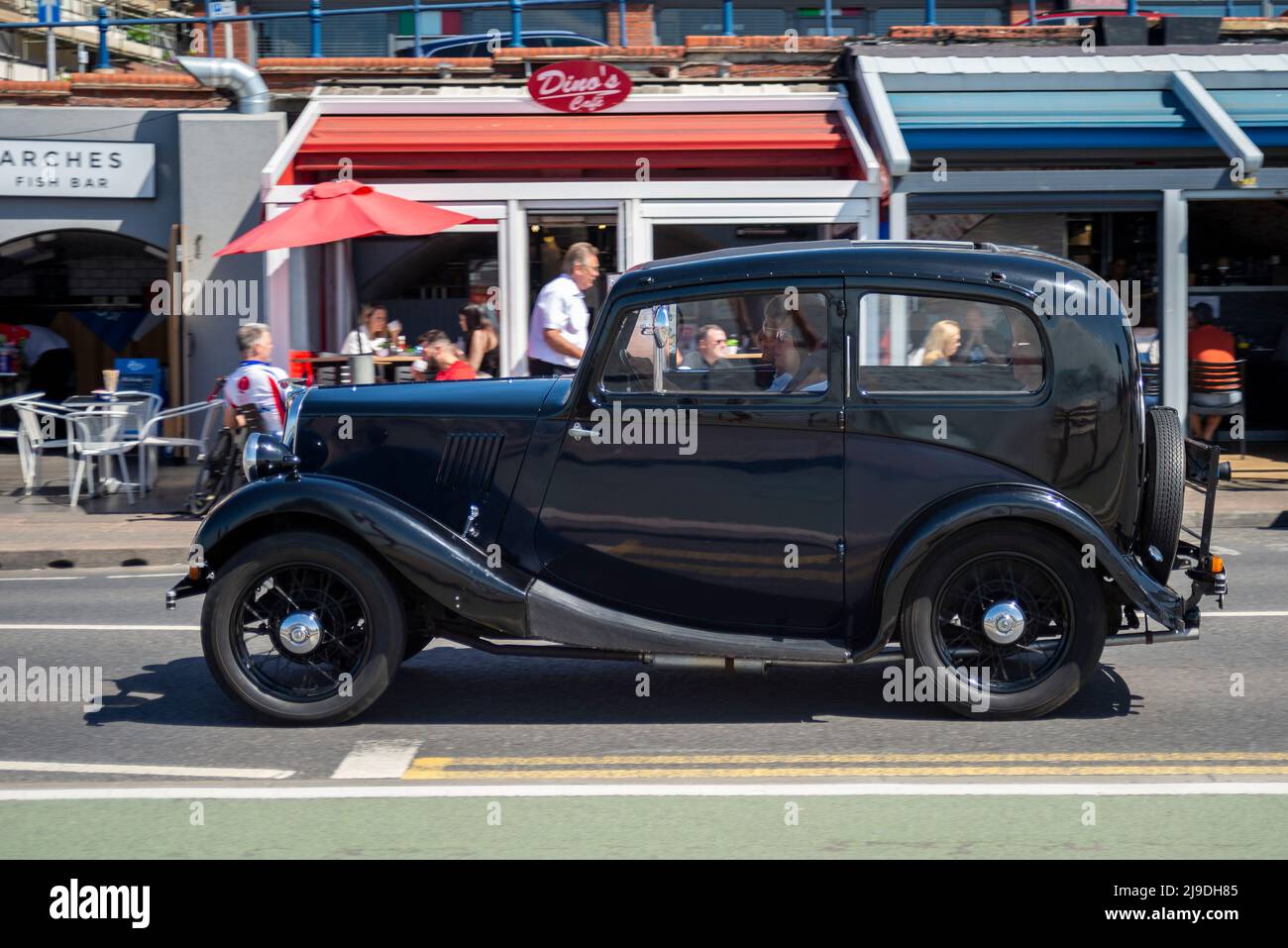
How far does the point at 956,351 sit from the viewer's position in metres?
5.65

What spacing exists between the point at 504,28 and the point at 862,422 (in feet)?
50.4

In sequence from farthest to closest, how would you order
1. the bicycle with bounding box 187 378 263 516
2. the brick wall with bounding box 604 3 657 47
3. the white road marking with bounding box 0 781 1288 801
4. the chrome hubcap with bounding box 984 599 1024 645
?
the brick wall with bounding box 604 3 657 47
the bicycle with bounding box 187 378 263 516
the chrome hubcap with bounding box 984 599 1024 645
the white road marking with bounding box 0 781 1288 801

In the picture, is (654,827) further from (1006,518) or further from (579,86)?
(579,86)

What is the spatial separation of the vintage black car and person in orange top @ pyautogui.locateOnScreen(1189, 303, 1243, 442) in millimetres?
8890

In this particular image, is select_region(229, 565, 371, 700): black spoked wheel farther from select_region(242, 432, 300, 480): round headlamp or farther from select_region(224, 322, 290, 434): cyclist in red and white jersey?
select_region(224, 322, 290, 434): cyclist in red and white jersey

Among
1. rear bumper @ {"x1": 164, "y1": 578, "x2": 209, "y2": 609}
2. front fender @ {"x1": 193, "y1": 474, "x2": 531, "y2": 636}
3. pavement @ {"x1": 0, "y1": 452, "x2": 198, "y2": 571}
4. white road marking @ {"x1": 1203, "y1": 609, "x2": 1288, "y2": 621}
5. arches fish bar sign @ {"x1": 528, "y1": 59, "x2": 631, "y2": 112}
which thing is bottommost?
white road marking @ {"x1": 1203, "y1": 609, "x2": 1288, "y2": 621}

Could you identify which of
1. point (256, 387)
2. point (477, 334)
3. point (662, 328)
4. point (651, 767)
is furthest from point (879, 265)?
point (477, 334)

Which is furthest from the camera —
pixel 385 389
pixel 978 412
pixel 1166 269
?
pixel 1166 269

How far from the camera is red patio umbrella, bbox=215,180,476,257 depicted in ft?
40.0

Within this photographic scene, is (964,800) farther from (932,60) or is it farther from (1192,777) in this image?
(932,60)

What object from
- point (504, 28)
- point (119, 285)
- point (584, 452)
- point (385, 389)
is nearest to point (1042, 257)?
point (584, 452)

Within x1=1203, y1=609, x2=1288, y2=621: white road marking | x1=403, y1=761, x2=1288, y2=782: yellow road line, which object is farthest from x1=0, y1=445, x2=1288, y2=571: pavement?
x1=403, y1=761, x2=1288, y2=782: yellow road line

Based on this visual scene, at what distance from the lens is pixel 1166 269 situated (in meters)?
13.8

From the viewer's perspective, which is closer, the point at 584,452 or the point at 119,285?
the point at 584,452
